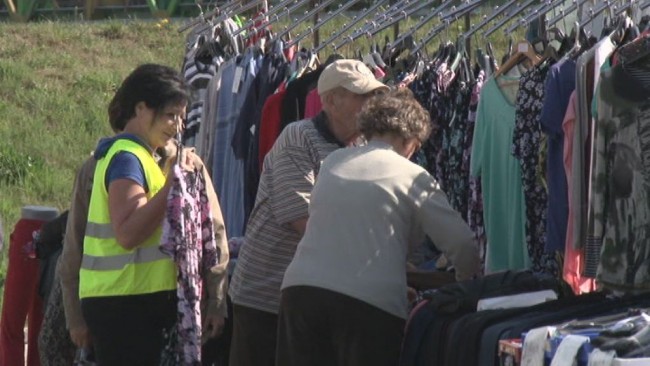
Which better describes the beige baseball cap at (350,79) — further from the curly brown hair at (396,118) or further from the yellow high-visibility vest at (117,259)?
the yellow high-visibility vest at (117,259)

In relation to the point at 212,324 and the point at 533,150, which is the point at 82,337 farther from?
the point at 533,150

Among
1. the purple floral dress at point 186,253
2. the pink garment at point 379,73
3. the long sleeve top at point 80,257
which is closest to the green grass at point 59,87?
the pink garment at point 379,73

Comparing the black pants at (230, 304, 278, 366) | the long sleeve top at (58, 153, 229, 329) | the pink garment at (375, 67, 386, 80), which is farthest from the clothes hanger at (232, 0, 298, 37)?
the black pants at (230, 304, 278, 366)

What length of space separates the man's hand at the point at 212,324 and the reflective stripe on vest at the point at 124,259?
39 centimetres

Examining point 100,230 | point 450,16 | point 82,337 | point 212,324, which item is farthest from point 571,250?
point 82,337

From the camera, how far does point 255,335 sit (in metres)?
6.02

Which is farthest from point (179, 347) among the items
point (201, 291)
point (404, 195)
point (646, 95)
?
point (646, 95)

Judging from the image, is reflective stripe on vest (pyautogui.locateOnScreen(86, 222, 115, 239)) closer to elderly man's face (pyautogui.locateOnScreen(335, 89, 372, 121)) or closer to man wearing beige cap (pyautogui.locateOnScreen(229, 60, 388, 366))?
man wearing beige cap (pyautogui.locateOnScreen(229, 60, 388, 366))

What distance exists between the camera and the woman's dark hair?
18.6 ft

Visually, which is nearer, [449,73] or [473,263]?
[473,263]

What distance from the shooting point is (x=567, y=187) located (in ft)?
18.8

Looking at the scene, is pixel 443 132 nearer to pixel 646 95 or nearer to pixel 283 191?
pixel 283 191

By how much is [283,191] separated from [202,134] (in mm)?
1845

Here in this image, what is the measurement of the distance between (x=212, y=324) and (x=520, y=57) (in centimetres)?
170
